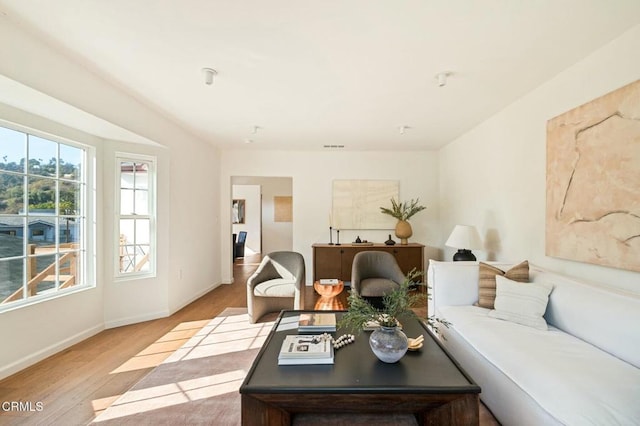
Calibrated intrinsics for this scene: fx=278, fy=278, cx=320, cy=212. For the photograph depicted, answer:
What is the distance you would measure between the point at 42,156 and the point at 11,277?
110 centimetres

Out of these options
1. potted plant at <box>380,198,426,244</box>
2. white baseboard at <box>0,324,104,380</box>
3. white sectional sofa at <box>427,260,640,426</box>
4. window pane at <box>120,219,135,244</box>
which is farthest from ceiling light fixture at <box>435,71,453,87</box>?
white baseboard at <box>0,324,104,380</box>

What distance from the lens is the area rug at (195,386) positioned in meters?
1.76

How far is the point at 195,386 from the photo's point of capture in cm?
208

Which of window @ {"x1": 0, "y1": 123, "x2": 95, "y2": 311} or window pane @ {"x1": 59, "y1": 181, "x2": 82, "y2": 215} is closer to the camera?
window @ {"x1": 0, "y1": 123, "x2": 95, "y2": 311}

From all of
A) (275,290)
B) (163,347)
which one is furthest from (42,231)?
Result: (275,290)

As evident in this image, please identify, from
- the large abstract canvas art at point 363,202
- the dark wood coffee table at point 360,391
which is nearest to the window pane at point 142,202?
the dark wood coffee table at point 360,391

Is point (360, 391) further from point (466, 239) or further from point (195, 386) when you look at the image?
point (466, 239)

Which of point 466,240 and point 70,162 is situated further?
point 466,240

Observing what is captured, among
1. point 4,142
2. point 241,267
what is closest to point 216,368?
point 4,142

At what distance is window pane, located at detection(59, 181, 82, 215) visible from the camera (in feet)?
9.25

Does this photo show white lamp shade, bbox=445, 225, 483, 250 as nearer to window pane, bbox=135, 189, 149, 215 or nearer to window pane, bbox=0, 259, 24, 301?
window pane, bbox=135, 189, 149, 215

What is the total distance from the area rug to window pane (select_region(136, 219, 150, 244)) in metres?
1.40

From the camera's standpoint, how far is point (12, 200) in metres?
2.34

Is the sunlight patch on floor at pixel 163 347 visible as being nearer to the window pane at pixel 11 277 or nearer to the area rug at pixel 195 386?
the area rug at pixel 195 386
